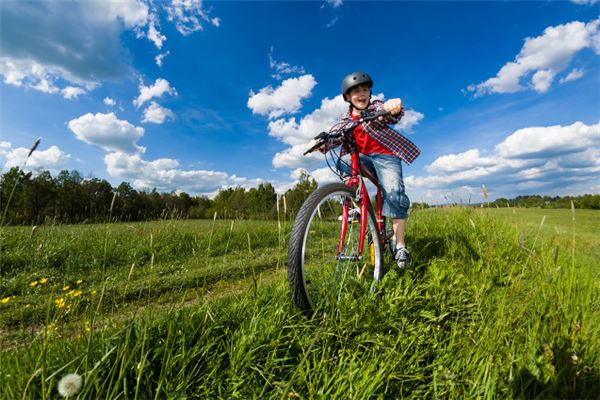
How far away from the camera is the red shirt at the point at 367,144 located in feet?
12.1

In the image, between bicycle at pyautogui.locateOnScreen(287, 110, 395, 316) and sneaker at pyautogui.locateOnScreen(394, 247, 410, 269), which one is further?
sneaker at pyautogui.locateOnScreen(394, 247, 410, 269)

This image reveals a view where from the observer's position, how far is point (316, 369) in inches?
71.7

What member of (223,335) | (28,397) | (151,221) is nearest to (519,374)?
(223,335)

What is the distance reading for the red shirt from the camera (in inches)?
145

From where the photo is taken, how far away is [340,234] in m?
3.13

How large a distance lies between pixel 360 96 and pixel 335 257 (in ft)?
7.04

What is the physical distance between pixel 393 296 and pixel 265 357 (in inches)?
55.5

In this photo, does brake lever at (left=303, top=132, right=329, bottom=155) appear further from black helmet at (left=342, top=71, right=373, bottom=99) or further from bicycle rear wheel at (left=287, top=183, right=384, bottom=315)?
black helmet at (left=342, top=71, right=373, bottom=99)

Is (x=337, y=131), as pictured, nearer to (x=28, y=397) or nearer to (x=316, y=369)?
(x=316, y=369)

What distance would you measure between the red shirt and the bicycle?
0.93 ft

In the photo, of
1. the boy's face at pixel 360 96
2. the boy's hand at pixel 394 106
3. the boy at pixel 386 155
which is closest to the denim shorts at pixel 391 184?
the boy at pixel 386 155

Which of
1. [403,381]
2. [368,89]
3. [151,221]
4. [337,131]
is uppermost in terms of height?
[368,89]

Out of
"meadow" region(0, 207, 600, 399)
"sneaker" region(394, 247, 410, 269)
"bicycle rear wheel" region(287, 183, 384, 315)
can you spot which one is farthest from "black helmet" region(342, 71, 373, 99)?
"meadow" region(0, 207, 600, 399)

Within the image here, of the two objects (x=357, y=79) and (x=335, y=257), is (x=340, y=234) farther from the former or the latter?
(x=357, y=79)
